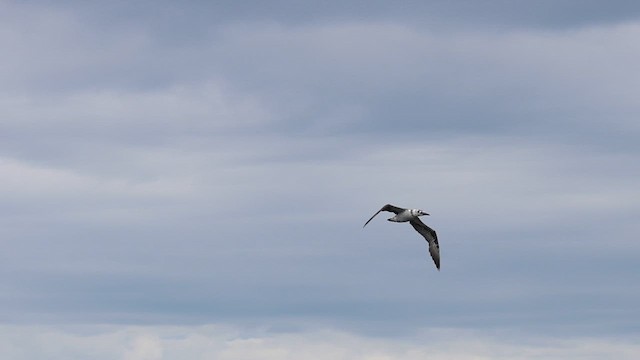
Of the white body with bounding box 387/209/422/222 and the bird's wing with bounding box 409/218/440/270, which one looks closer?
the white body with bounding box 387/209/422/222

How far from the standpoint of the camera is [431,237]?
164m

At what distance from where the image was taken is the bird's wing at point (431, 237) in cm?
16136

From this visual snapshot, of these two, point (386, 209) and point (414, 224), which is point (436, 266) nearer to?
point (414, 224)

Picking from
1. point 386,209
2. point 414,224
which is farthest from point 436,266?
point 386,209

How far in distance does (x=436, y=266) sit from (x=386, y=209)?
19.7 m

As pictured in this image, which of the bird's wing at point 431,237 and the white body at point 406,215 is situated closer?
the white body at point 406,215

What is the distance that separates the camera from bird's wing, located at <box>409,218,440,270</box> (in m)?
161

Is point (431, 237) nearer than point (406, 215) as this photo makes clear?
No

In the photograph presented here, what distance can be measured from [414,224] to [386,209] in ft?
58.0

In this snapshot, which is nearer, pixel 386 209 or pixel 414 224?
pixel 386 209

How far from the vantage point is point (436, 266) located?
160 metres

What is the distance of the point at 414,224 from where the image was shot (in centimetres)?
16225

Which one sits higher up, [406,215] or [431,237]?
[431,237]

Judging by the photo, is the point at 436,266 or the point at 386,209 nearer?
the point at 386,209
